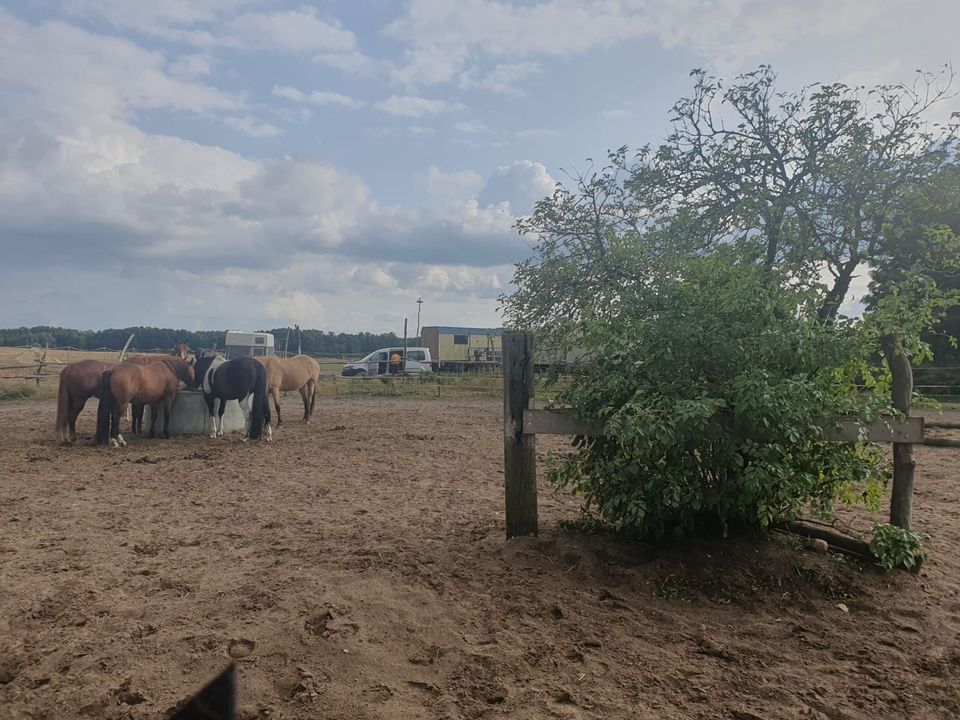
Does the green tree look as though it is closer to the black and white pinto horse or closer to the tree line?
the black and white pinto horse

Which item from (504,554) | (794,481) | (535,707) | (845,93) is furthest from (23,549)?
(845,93)

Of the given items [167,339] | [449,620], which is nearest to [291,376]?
[449,620]

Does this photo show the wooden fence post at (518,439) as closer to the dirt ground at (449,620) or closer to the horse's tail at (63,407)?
the dirt ground at (449,620)

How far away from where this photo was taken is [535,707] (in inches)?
95.7

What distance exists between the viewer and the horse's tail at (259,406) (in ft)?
34.9

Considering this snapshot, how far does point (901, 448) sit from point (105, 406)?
10006 mm

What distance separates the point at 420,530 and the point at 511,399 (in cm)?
148

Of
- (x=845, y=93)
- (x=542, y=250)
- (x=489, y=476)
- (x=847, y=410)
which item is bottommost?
(x=489, y=476)

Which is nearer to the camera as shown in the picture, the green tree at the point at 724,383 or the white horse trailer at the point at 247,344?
the green tree at the point at 724,383

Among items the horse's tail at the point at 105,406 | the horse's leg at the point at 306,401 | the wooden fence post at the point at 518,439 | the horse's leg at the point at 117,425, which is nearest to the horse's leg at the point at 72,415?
the horse's tail at the point at 105,406

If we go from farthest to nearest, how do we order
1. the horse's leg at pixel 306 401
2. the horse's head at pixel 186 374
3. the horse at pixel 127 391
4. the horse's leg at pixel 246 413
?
the horse's leg at pixel 306 401 → the horse's head at pixel 186 374 → the horse's leg at pixel 246 413 → the horse at pixel 127 391

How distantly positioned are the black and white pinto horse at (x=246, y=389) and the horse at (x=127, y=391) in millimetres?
617

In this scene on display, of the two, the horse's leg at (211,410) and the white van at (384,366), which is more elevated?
the white van at (384,366)

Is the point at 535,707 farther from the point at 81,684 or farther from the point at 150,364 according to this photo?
the point at 150,364
